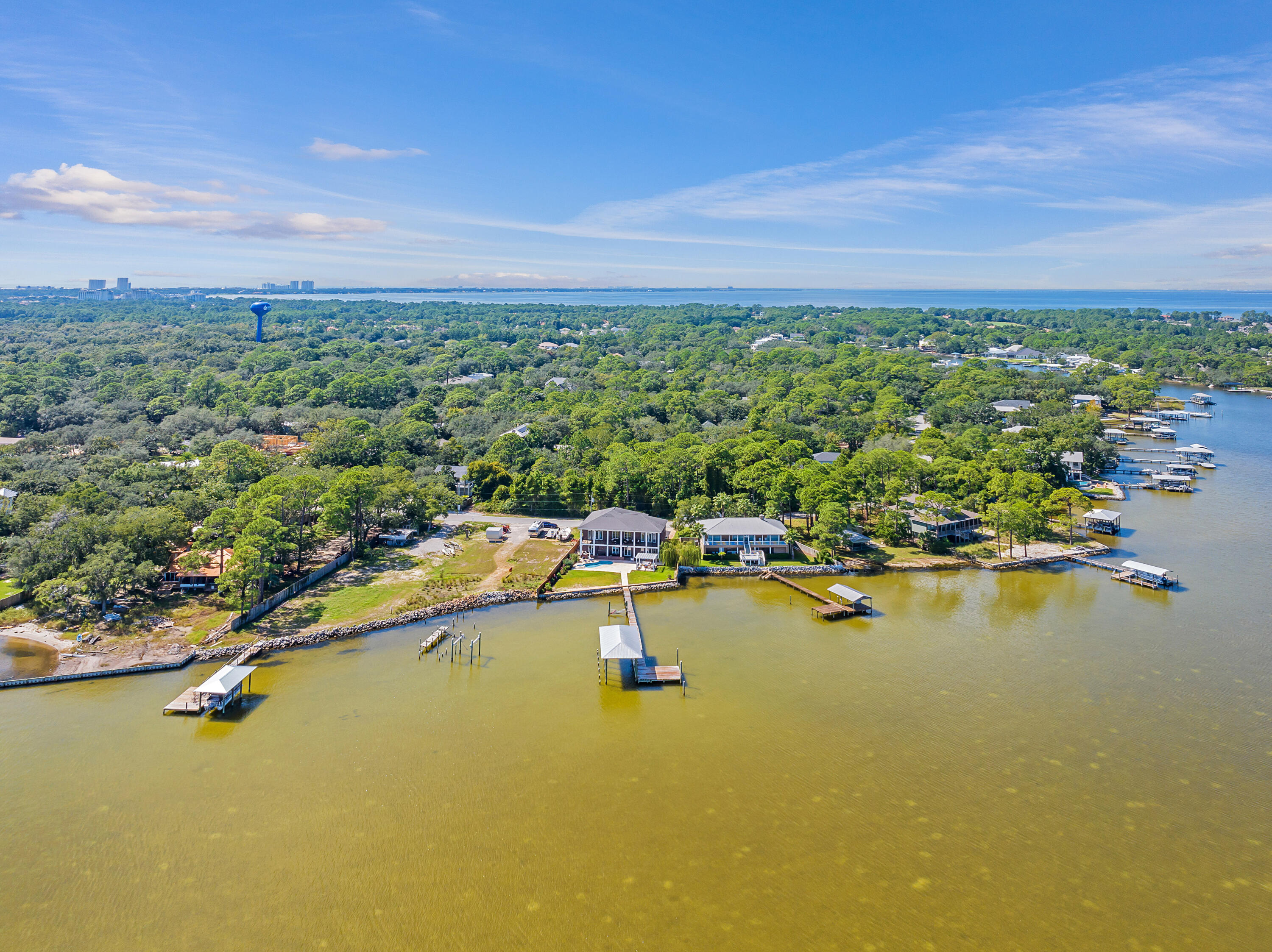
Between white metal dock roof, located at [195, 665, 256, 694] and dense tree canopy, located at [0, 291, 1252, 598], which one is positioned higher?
dense tree canopy, located at [0, 291, 1252, 598]

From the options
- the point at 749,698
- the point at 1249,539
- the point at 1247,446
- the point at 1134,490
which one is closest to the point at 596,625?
the point at 749,698

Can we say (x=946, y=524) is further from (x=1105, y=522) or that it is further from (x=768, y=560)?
(x=1105, y=522)

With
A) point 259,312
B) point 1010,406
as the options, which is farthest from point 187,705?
point 259,312

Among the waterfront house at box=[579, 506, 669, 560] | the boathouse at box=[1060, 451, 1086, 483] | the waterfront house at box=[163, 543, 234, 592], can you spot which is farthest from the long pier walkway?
the boathouse at box=[1060, 451, 1086, 483]

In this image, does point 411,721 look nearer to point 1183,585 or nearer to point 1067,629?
point 1067,629

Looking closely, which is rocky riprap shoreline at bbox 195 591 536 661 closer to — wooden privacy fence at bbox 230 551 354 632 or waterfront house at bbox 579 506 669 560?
wooden privacy fence at bbox 230 551 354 632
